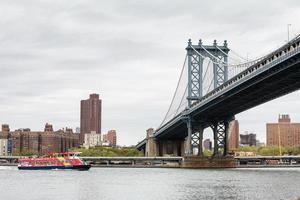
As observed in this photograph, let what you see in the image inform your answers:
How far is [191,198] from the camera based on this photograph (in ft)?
170

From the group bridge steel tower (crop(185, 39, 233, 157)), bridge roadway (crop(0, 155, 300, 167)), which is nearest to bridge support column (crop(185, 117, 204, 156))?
bridge steel tower (crop(185, 39, 233, 157))

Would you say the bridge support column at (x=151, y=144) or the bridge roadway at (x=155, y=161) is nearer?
the bridge roadway at (x=155, y=161)

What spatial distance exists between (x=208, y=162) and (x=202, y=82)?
50.5 ft

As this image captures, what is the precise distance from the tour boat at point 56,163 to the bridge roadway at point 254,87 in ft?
68.6

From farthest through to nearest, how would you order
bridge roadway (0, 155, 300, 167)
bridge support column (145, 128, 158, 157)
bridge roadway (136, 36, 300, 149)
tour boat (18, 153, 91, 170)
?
bridge support column (145, 128, 158, 157), bridge roadway (0, 155, 300, 167), tour boat (18, 153, 91, 170), bridge roadway (136, 36, 300, 149)

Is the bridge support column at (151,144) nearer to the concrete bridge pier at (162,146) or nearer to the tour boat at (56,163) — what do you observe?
the concrete bridge pier at (162,146)

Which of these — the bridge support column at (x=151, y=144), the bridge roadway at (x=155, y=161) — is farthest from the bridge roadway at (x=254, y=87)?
the bridge support column at (x=151, y=144)

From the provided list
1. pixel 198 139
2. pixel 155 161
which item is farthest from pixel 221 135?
pixel 155 161

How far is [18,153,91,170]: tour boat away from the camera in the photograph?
401 ft

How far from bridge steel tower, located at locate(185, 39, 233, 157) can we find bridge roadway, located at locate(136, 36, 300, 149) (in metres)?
1.16

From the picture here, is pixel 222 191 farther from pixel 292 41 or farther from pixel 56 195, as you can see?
pixel 292 41

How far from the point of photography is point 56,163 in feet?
410

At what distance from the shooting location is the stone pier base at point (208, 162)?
416 feet

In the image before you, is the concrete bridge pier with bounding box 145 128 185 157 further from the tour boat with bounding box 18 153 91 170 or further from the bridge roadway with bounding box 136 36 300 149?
the tour boat with bounding box 18 153 91 170
